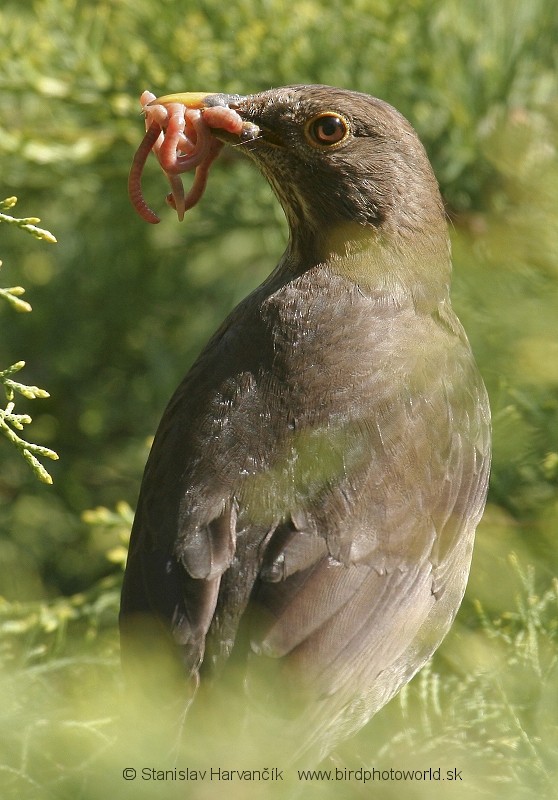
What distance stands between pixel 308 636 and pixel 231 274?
8.09 feet

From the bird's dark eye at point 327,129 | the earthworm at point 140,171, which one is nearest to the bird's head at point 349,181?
the bird's dark eye at point 327,129

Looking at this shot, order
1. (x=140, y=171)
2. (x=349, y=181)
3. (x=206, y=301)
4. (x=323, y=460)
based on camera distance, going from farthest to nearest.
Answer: (x=206, y=301) → (x=349, y=181) → (x=140, y=171) → (x=323, y=460)

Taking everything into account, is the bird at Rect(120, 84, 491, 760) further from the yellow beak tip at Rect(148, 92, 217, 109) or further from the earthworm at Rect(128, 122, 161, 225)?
the earthworm at Rect(128, 122, 161, 225)

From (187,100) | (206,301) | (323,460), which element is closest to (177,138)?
(187,100)

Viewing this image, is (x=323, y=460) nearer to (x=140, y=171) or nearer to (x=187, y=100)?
(x=140, y=171)

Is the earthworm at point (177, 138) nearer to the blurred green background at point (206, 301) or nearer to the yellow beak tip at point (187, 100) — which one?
the yellow beak tip at point (187, 100)

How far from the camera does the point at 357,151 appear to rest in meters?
3.74

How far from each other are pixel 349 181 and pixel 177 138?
0.62 m

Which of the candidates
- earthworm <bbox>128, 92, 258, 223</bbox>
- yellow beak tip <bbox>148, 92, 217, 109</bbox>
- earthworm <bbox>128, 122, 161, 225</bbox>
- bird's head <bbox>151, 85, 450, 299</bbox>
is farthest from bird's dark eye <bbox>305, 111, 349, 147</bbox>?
earthworm <bbox>128, 122, 161, 225</bbox>

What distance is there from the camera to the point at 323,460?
341cm

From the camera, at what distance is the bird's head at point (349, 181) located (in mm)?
3668

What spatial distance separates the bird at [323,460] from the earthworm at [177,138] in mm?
61

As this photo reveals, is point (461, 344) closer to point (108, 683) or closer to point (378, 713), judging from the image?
point (378, 713)

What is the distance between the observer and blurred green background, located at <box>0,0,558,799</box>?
263cm
